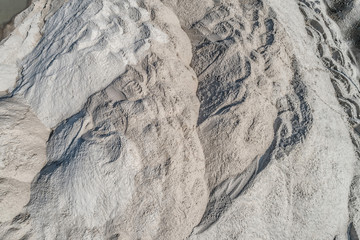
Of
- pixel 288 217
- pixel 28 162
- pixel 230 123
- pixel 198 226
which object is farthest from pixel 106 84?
pixel 288 217

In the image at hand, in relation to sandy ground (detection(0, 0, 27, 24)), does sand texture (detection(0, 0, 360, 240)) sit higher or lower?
lower

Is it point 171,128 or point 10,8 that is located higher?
point 10,8

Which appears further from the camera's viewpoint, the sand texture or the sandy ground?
the sandy ground

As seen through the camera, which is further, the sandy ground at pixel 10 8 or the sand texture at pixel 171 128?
the sandy ground at pixel 10 8

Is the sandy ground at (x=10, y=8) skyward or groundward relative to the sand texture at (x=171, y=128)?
skyward
